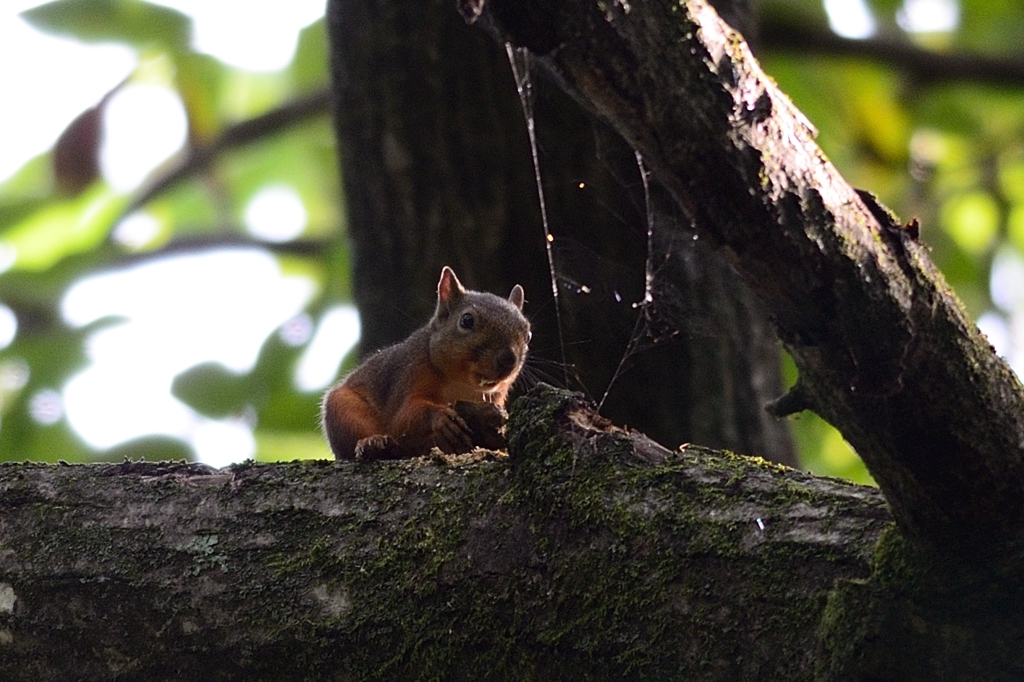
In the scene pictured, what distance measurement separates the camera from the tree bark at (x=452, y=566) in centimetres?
254

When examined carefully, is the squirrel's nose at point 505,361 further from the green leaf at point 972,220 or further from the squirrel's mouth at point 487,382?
the green leaf at point 972,220

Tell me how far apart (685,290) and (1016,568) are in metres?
1.65

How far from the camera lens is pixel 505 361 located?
479 centimetres

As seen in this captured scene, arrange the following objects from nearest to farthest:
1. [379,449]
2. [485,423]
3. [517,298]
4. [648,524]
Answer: [648,524] → [379,449] → [485,423] → [517,298]

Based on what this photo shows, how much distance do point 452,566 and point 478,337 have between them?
2.12 meters

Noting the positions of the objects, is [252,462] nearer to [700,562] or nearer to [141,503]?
[141,503]

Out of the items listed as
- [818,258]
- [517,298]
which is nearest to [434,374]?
[517,298]

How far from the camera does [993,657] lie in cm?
213

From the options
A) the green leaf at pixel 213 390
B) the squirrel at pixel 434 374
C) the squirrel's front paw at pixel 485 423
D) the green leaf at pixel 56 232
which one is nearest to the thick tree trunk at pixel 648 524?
the squirrel's front paw at pixel 485 423

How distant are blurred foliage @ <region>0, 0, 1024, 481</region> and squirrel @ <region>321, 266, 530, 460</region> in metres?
1.19

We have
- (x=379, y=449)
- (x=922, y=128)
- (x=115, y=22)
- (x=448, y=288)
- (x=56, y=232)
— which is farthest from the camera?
(x=922, y=128)

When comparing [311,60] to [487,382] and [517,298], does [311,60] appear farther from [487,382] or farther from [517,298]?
[487,382]

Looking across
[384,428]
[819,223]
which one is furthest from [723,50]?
[384,428]

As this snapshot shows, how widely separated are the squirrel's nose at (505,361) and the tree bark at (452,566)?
64.6 inches
